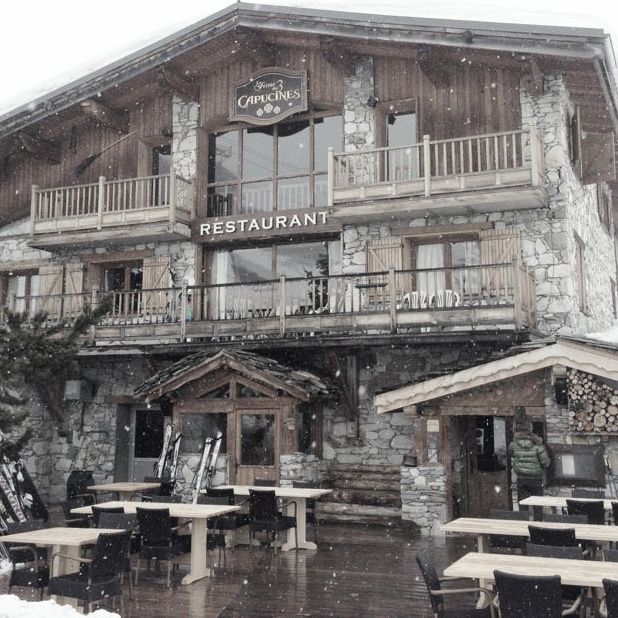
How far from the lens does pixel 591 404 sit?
1105 centimetres

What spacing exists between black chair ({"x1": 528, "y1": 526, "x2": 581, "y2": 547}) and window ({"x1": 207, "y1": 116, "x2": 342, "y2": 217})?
9.58 meters

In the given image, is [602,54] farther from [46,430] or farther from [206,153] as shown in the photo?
[46,430]

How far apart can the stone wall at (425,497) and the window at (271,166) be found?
5790mm

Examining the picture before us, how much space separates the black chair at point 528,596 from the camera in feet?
16.0

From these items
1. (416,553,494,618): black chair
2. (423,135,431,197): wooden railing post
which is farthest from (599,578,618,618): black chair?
(423,135,431,197): wooden railing post

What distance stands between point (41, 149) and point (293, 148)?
5.95m

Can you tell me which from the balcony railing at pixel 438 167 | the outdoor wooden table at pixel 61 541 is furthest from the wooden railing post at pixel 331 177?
the outdoor wooden table at pixel 61 541

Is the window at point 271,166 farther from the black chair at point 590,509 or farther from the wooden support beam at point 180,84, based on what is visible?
the black chair at point 590,509

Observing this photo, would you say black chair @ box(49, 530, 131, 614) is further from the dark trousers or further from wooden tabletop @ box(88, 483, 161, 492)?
the dark trousers

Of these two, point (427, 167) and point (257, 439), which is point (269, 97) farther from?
point (257, 439)

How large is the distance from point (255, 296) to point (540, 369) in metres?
5.51

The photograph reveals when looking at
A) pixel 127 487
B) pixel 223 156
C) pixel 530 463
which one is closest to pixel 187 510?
pixel 127 487

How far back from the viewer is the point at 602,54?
12.7 meters

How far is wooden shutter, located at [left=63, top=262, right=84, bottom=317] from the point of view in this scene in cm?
1592
